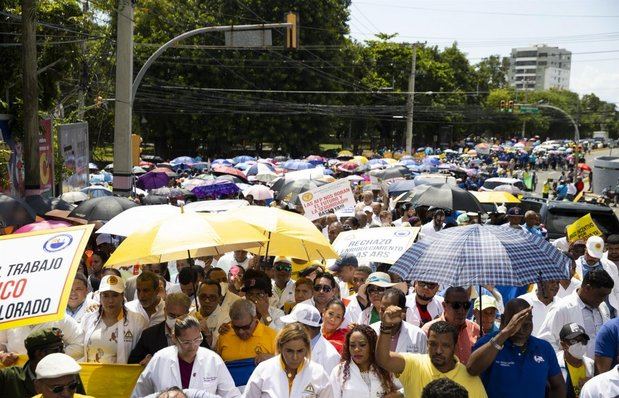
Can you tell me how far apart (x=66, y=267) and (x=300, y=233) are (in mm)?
3392

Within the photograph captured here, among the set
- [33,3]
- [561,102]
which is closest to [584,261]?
[33,3]

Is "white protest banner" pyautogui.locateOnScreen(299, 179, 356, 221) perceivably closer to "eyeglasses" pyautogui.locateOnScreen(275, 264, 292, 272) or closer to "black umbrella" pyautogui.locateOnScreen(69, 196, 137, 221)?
"black umbrella" pyautogui.locateOnScreen(69, 196, 137, 221)

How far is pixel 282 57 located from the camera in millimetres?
51875

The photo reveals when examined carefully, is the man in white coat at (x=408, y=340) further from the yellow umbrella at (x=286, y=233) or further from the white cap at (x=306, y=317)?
the yellow umbrella at (x=286, y=233)

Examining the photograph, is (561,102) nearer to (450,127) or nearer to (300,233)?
(450,127)

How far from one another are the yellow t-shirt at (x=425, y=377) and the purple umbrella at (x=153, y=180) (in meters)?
20.7

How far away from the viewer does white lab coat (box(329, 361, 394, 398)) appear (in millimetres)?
5723

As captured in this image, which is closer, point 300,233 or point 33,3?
point 300,233

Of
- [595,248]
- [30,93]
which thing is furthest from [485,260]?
[30,93]

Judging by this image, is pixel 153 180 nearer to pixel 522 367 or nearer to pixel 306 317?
pixel 306 317

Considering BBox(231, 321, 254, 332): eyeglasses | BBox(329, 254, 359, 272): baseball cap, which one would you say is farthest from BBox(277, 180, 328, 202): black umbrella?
BBox(231, 321, 254, 332): eyeglasses

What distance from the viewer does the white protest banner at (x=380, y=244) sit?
9750 millimetres

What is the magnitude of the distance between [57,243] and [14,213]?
5283 mm

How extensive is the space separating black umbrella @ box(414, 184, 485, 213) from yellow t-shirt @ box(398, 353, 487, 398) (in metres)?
9.58
